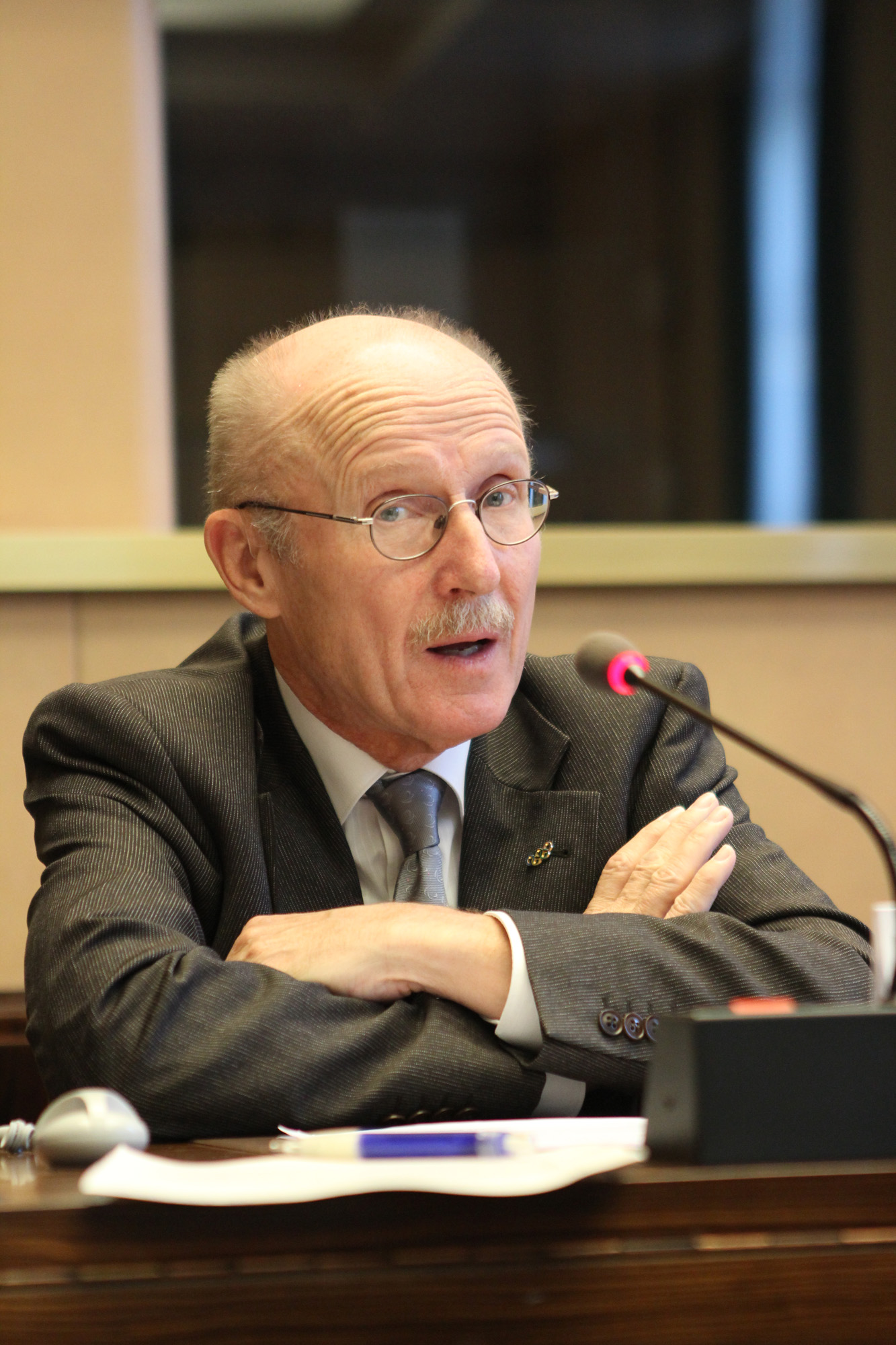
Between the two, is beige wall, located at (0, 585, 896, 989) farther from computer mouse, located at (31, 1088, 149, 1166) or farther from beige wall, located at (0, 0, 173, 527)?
computer mouse, located at (31, 1088, 149, 1166)

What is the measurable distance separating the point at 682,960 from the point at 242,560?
786 mm

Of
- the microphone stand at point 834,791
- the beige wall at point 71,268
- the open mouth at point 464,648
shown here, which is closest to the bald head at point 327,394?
the open mouth at point 464,648

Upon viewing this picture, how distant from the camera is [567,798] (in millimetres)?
1602

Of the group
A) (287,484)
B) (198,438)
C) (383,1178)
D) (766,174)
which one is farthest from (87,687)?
(766,174)

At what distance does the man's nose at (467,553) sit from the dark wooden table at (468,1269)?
859 mm

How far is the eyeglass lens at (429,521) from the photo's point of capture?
154 centimetres

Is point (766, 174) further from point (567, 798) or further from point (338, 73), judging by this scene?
point (567, 798)

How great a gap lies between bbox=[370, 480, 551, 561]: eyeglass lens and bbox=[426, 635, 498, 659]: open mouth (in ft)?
0.35

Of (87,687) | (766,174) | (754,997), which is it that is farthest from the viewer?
(766,174)

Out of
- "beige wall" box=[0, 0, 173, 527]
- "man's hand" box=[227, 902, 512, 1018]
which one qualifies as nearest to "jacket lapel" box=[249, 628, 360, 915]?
"man's hand" box=[227, 902, 512, 1018]

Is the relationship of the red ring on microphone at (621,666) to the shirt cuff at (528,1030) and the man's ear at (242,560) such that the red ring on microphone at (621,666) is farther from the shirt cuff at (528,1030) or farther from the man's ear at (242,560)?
the man's ear at (242,560)

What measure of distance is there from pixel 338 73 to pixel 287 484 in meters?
6.44

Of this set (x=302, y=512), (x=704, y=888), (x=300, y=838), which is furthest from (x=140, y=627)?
(x=704, y=888)

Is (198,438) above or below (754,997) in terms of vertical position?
above
